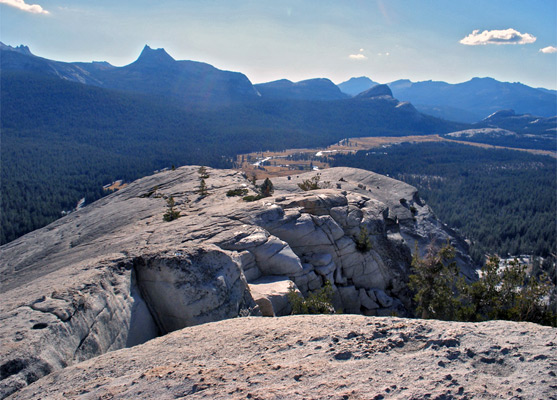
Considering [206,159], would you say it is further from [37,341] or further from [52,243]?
[37,341]

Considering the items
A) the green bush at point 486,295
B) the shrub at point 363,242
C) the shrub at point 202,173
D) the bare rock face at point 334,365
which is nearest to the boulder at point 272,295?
the bare rock face at point 334,365

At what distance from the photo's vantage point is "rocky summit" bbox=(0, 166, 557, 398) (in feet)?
31.7

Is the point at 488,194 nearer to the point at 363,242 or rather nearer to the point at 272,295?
the point at 363,242

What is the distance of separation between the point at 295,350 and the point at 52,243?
95.0 feet

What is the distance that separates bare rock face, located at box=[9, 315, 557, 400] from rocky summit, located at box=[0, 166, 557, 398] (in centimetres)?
6

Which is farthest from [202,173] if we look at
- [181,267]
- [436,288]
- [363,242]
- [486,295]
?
[486,295]

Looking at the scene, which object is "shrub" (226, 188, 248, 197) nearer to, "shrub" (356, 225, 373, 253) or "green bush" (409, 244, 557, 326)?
"shrub" (356, 225, 373, 253)

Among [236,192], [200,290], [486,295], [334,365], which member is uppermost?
[236,192]

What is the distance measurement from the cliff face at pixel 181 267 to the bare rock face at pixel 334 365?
2.36 meters

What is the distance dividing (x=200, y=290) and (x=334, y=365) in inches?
324

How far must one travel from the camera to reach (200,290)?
50.6ft

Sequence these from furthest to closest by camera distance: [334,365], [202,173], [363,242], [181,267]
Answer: [202,173] < [363,242] < [181,267] < [334,365]

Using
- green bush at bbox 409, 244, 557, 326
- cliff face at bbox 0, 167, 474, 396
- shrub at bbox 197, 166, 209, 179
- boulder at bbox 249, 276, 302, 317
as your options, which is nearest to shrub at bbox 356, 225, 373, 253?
cliff face at bbox 0, 167, 474, 396

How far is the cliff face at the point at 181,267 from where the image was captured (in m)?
12.2
